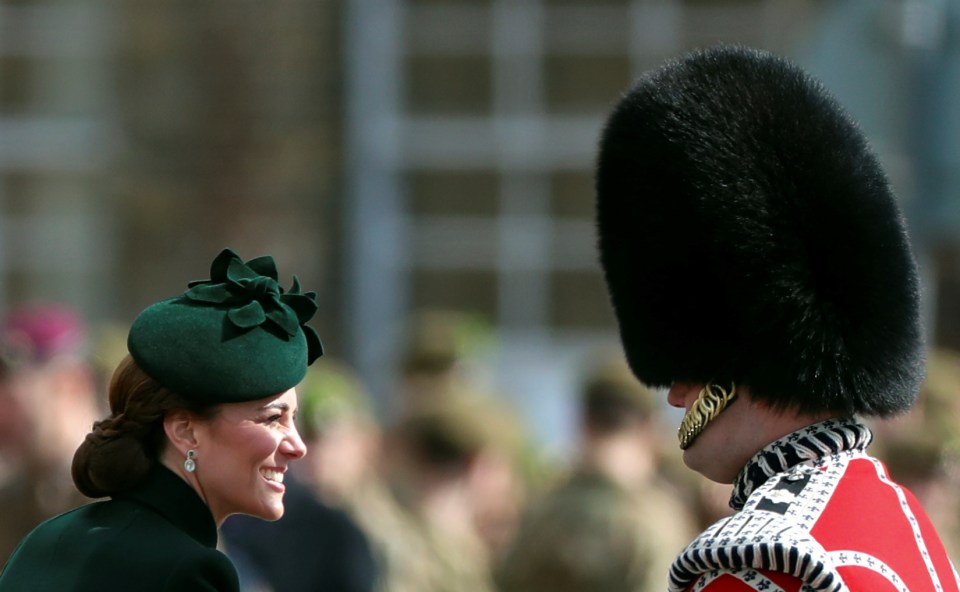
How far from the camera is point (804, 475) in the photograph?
3146 mm

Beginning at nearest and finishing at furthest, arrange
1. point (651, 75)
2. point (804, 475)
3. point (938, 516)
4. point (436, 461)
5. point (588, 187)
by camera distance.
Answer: point (804, 475)
point (651, 75)
point (938, 516)
point (436, 461)
point (588, 187)

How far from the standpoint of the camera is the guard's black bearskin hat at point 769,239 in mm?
3238

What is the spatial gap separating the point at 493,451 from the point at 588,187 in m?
6.71

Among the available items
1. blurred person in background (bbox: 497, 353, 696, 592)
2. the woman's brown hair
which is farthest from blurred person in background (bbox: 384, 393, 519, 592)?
the woman's brown hair

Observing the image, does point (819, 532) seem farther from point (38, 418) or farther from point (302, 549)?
point (38, 418)

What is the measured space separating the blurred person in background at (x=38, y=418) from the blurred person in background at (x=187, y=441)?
2.82 metres

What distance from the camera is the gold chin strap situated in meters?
3.28

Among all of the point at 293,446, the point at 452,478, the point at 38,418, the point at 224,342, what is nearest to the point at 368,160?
the point at 452,478

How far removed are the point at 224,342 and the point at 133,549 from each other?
37cm

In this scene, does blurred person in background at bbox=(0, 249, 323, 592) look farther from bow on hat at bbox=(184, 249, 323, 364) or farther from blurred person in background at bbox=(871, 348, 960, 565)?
blurred person in background at bbox=(871, 348, 960, 565)

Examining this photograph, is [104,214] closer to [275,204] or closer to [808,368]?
[275,204]

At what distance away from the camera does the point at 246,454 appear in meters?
3.25

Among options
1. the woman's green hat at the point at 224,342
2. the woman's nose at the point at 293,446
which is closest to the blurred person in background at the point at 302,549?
the woman's nose at the point at 293,446

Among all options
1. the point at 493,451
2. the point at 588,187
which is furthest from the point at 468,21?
the point at 493,451
